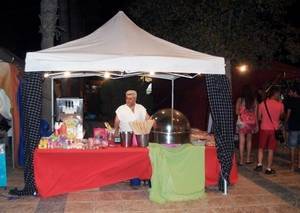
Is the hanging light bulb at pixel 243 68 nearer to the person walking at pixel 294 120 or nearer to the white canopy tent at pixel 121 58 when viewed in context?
the person walking at pixel 294 120

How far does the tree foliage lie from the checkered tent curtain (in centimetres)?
338

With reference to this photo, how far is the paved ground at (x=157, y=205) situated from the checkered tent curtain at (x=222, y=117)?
21.0 inches

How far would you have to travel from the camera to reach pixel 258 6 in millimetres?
9953

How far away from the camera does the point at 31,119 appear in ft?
20.2

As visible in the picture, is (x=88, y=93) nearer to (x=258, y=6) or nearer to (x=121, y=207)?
(x=258, y=6)

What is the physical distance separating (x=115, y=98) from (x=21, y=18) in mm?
9162

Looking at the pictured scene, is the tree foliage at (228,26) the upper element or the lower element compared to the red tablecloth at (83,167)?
upper

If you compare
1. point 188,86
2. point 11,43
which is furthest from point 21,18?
point 188,86

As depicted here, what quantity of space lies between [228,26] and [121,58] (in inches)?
196

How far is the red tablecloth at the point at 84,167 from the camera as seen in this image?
607 cm

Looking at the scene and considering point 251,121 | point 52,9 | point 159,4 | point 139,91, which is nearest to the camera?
point 251,121

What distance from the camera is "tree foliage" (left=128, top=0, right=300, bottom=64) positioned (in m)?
9.89

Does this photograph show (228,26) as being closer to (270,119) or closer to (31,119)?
(270,119)

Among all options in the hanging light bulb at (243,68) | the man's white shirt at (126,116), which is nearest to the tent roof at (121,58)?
the man's white shirt at (126,116)
